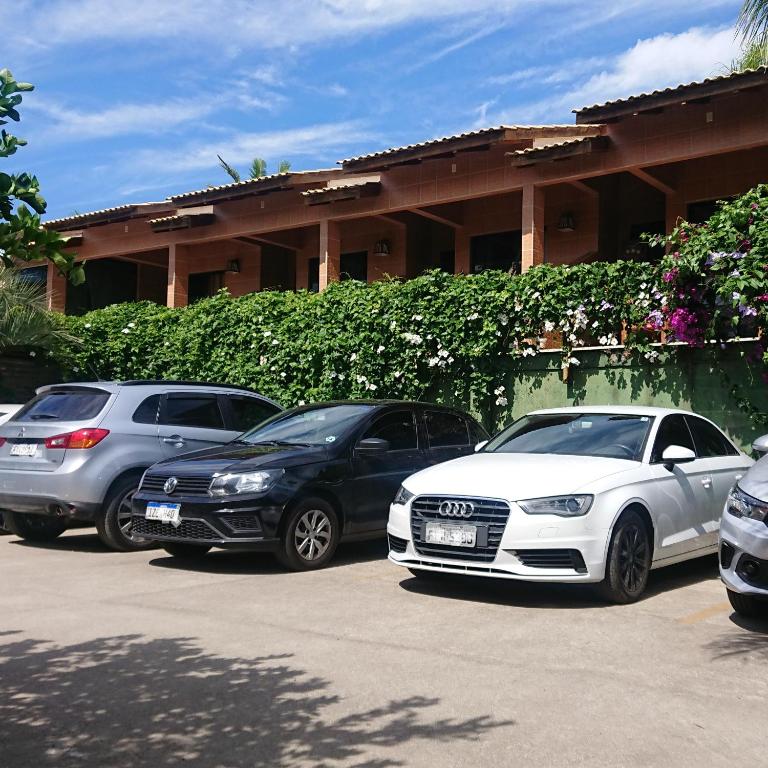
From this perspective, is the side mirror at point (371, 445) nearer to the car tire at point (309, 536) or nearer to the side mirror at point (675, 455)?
the car tire at point (309, 536)

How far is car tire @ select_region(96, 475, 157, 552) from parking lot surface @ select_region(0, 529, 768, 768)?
1511 millimetres

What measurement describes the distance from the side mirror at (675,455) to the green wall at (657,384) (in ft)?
13.1

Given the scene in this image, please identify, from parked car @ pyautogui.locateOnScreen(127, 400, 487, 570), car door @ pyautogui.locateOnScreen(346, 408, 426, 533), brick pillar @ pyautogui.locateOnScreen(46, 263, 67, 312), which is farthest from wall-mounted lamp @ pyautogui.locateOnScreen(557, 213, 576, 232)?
brick pillar @ pyautogui.locateOnScreen(46, 263, 67, 312)

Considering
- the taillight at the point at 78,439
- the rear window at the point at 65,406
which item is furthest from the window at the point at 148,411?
the taillight at the point at 78,439

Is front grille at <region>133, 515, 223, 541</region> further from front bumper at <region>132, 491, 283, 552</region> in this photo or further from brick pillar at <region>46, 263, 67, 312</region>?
brick pillar at <region>46, 263, 67, 312</region>

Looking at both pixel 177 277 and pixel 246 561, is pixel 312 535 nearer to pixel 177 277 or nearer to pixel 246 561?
pixel 246 561

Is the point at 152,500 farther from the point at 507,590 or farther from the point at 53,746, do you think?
the point at 53,746

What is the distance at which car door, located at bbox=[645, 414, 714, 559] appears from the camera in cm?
783

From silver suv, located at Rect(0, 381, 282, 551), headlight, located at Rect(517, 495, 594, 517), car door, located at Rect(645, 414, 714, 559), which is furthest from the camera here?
silver suv, located at Rect(0, 381, 282, 551)

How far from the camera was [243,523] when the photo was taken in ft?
27.7

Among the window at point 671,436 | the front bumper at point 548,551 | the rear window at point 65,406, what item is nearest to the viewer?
the front bumper at point 548,551

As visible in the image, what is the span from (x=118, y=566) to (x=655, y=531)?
190 inches

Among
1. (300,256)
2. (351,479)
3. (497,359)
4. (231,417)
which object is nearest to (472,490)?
(351,479)

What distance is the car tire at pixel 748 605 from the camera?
6.80m
